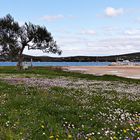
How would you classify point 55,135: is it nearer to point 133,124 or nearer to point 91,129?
point 91,129

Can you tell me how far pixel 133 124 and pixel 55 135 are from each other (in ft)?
9.20

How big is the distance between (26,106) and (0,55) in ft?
226

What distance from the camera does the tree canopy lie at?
81062 mm

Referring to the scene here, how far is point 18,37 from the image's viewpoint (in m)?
→ 82.0

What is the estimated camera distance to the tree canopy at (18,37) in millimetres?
81062

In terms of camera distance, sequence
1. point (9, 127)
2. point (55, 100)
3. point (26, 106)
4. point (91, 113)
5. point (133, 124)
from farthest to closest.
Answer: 1. point (55, 100)
2. point (26, 106)
3. point (91, 113)
4. point (133, 124)
5. point (9, 127)

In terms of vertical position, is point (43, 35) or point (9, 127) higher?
point (43, 35)

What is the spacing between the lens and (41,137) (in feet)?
29.8

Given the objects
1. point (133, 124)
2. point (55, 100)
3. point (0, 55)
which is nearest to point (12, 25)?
point (0, 55)

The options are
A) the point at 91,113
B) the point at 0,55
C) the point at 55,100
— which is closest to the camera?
the point at 91,113

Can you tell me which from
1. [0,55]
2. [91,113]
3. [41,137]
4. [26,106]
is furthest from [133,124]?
[0,55]

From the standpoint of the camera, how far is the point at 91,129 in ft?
33.6

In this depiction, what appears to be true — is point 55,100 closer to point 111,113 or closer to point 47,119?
point 111,113

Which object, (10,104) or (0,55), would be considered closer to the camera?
(10,104)
